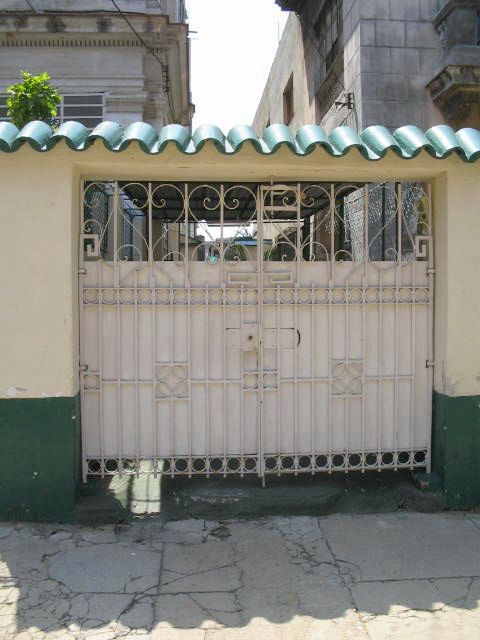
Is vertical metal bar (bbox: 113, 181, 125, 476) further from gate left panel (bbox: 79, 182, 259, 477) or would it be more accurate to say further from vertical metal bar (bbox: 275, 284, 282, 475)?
vertical metal bar (bbox: 275, 284, 282, 475)

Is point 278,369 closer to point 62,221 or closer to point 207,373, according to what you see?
point 207,373

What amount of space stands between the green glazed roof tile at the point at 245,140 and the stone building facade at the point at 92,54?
5.92m

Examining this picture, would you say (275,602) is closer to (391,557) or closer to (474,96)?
(391,557)

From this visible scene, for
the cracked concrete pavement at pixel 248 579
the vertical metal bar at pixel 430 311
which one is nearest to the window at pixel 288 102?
the vertical metal bar at pixel 430 311

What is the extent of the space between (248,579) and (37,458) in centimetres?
167

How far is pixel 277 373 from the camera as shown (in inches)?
172

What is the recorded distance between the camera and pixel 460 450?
430 centimetres

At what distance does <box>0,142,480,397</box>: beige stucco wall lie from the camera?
12.9 feet

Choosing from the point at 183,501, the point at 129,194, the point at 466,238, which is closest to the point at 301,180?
the point at 466,238

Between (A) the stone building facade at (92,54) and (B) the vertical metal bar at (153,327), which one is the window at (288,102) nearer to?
(A) the stone building facade at (92,54)

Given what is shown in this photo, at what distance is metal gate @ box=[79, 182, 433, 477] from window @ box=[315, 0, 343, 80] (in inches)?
271

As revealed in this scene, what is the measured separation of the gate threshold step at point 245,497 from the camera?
4.18 metres

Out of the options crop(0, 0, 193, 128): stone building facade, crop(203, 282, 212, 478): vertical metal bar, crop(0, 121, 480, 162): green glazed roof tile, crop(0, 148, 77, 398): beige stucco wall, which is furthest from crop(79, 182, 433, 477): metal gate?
crop(0, 0, 193, 128): stone building facade

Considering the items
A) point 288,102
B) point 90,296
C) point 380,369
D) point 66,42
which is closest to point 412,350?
point 380,369
